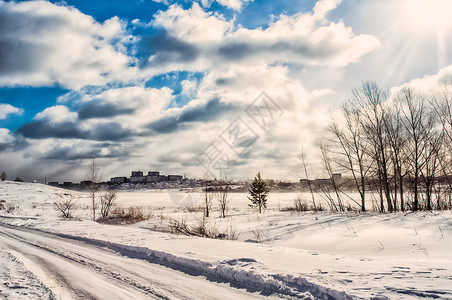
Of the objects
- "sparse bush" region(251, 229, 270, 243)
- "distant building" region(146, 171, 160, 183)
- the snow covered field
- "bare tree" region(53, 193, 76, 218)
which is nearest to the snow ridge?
the snow covered field

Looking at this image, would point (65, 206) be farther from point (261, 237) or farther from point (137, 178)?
point (137, 178)

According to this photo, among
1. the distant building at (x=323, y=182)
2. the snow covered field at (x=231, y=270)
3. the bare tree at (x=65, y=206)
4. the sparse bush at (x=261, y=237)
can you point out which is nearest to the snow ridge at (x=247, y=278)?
the snow covered field at (x=231, y=270)

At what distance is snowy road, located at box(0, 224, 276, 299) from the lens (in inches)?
174

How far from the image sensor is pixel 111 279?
5.25 m

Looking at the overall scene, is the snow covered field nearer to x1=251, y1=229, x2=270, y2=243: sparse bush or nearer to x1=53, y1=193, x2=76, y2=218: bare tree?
x1=251, y1=229, x2=270, y2=243: sparse bush

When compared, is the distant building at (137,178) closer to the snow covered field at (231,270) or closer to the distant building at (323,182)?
the distant building at (323,182)

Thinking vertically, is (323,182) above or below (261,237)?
above

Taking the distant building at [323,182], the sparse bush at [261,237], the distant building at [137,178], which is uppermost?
the distant building at [137,178]

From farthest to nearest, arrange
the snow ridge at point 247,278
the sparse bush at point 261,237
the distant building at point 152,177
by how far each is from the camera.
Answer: the distant building at point 152,177 → the sparse bush at point 261,237 → the snow ridge at point 247,278

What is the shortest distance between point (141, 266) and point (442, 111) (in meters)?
21.0

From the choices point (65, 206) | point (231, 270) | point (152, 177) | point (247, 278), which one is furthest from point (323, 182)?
point (152, 177)

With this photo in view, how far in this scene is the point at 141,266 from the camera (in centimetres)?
623

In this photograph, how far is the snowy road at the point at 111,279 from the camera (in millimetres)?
4414

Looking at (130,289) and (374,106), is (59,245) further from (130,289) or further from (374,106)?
(374,106)
